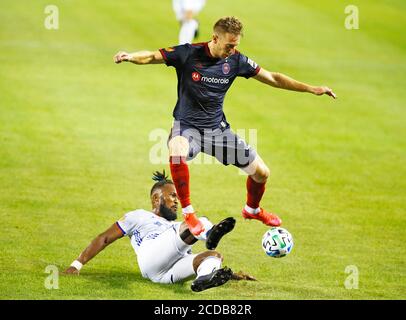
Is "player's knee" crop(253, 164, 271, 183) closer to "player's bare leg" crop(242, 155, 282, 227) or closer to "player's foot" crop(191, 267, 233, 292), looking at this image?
"player's bare leg" crop(242, 155, 282, 227)

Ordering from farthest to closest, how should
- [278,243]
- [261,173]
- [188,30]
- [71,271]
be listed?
[188,30], [261,173], [71,271], [278,243]

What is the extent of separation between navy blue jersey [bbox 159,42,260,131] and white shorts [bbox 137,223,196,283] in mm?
1567

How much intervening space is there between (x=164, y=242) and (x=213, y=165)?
8.50 meters

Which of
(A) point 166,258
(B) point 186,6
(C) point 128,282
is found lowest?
(C) point 128,282

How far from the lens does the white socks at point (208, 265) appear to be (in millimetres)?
12767

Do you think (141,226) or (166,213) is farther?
(166,213)

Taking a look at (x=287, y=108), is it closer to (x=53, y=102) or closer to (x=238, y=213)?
(x=53, y=102)

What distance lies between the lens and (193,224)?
13281mm

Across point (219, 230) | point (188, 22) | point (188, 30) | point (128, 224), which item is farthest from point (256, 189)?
point (188, 22)

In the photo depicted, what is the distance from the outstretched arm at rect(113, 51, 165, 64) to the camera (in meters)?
12.7

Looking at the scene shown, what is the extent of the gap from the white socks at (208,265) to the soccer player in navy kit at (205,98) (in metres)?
0.42

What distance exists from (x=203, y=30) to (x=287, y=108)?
25.0 ft

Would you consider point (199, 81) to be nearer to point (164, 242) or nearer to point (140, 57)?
point (140, 57)

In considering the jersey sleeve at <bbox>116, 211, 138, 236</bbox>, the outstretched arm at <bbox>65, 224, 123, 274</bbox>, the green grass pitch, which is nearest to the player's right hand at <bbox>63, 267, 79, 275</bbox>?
the outstretched arm at <bbox>65, 224, 123, 274</bbox>
